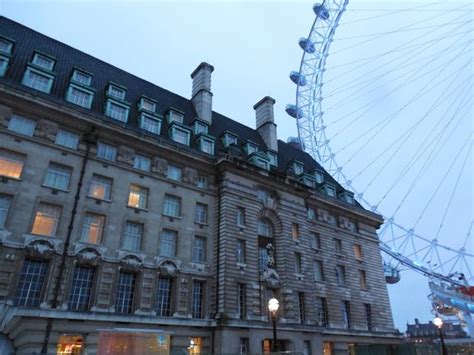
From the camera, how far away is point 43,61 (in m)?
30.4

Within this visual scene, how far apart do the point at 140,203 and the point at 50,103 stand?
9.67m

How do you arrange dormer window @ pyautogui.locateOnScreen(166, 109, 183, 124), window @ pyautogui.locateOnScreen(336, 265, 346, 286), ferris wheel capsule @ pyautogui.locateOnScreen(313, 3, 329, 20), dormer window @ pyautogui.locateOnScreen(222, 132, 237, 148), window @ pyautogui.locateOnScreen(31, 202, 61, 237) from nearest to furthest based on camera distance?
window @ pyautogui.locateOnScreen(31, 202, 61, 237) → dormer window @ pyautogui.locateOnScreen(166, 109, 183, 124) → dormer window @ pyautogui.locateOnScreen(222, 132, 237, 148) → window @ pyautogui.locateOnScreen(336, 265, 346, 286) → ferris wheel capsule @ pyautogui.locateOnScreen(313, 3, 329, 20)

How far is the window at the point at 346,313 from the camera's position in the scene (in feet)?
124

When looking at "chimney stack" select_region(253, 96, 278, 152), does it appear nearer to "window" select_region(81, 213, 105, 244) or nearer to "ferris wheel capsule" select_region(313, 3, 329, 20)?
A: "ferris wheel capsule" select_region(313, 3, 329, 20)

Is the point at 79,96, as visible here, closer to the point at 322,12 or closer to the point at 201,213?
the point at 201,213

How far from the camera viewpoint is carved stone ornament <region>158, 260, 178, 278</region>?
2739 cm

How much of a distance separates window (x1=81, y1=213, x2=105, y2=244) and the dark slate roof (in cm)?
789

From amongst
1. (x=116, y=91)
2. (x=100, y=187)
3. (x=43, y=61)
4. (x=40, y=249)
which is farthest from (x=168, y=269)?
(x=43, y=61)

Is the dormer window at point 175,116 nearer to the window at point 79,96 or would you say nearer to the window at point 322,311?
the window at point 79,96

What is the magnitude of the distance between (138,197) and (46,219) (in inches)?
272

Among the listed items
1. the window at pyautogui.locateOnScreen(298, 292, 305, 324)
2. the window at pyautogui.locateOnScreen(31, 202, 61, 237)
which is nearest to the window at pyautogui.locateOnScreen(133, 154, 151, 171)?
the window at pyautogui.locateOnScreen(31, 202, 61, 237)

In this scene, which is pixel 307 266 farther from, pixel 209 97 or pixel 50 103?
pixel 50 103

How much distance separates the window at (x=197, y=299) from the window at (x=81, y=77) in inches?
763

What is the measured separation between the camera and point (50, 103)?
86.4 ft
